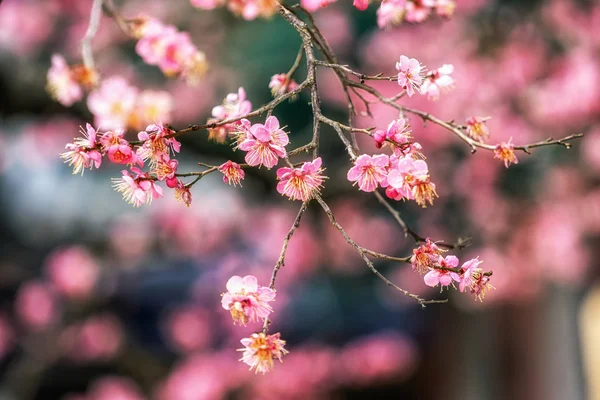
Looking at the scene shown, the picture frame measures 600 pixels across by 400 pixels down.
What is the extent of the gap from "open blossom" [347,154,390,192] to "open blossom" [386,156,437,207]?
2cm

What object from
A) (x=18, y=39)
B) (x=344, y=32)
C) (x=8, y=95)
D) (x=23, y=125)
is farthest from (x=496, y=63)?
(x=23, y=125)

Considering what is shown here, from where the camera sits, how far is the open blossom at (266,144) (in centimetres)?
135

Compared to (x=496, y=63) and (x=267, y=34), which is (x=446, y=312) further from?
(x=267, y=34)

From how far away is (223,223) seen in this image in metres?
6.96

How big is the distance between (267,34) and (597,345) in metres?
5.72

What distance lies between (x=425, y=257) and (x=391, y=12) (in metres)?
0.90

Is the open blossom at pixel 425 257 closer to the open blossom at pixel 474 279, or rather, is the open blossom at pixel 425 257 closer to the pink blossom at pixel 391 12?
the open blossom at pixel 474 279

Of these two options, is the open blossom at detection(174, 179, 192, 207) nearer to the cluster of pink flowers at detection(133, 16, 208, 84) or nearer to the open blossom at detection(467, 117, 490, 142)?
the open blossom at detection(467, 117, 490, 142)

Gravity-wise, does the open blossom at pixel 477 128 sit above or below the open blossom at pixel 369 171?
above

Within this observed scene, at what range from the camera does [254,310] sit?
4.49ft

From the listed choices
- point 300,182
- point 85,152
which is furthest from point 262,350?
point 85,152

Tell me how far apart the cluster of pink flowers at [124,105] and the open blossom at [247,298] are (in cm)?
148

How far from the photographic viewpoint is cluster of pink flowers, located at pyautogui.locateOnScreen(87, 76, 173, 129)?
2.71 m

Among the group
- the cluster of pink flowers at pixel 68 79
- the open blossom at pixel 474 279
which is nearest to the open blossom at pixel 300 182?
the open blossom at pixel 474 279
